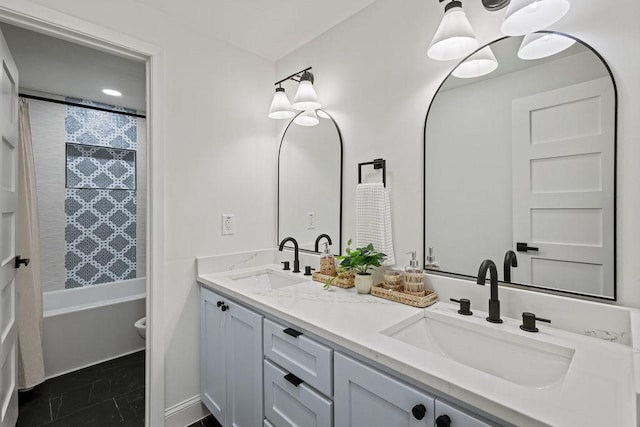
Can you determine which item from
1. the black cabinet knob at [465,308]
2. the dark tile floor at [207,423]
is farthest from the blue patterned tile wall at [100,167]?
the black cabinet knob at [465,308]

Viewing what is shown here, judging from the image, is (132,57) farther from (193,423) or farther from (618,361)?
(618,361)

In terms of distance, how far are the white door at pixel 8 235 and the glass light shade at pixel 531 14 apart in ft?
6.96

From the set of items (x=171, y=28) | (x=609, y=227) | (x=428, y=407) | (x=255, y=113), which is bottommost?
(x=428, y=407)

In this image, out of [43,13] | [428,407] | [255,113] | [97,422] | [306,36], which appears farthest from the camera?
[255,113]

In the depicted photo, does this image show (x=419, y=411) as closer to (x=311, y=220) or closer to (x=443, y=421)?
(x=443, y=421)

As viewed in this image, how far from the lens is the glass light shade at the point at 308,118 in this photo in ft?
6.23

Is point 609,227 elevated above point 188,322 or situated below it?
above

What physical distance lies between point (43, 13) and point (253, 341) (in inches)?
67.9

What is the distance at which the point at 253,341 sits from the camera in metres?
1.35

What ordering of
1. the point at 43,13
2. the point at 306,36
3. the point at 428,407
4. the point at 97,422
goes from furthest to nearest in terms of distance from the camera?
1. the point at 306,36
2. the point at 97,422
3. the point at 43,13
4. the point at 428,407

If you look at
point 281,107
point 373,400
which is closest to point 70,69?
point 281,107

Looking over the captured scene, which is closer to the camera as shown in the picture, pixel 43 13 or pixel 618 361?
pixel 618 361

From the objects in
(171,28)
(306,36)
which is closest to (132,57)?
(171,28)

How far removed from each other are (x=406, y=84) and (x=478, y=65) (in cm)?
32
